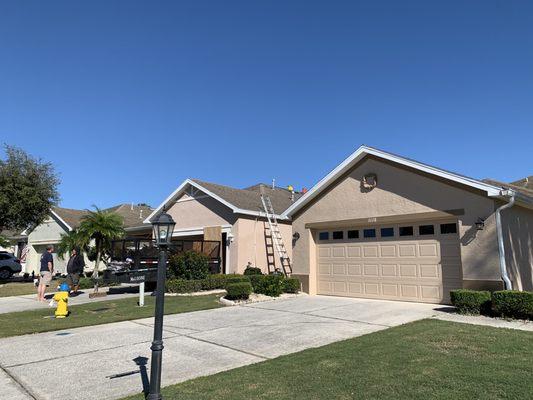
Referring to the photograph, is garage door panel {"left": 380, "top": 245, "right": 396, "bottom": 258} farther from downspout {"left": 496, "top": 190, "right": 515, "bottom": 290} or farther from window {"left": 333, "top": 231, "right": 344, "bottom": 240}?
downspout {"left": 496, "top": 190, "right": 515, "bottom": 290}

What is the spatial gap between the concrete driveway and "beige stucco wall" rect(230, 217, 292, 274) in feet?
24.4

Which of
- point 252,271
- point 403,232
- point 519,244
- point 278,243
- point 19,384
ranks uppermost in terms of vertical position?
point 403,232

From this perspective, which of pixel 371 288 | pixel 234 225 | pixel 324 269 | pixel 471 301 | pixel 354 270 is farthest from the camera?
pixel 234 225

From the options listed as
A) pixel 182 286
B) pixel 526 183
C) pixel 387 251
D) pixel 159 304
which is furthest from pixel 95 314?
pixel 526 183

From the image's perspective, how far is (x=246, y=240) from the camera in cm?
1983

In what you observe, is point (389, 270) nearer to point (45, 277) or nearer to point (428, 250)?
point (428, 250)

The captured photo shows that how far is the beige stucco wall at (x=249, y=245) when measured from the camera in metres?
19.4

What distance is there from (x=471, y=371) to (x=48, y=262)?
1350cm

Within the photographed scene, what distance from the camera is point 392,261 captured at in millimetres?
13141

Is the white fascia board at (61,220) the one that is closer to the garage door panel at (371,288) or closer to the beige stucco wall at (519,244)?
the garage door panel at (371,288)

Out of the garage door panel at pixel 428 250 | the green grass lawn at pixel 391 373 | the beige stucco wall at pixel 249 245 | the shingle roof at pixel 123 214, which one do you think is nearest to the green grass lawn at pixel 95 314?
the beige stucco wall at pixel 249 245

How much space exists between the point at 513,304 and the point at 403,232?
4.19m

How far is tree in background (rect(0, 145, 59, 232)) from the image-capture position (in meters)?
21.8

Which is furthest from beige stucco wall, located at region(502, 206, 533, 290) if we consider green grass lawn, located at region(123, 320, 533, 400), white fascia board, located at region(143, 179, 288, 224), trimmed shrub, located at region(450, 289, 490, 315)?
white fascia board, located at region(143, 179, 288, 224)
